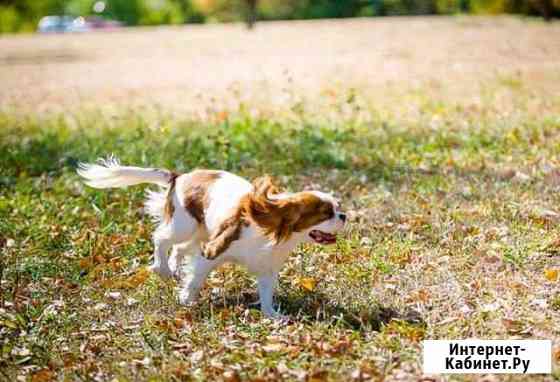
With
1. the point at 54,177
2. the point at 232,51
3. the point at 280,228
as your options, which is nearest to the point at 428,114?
the point at 54,177

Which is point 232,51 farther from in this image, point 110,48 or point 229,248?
point 229,248

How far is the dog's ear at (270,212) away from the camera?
5.10 m

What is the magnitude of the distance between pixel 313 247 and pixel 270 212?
1.61 m

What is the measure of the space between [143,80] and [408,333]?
16080mm

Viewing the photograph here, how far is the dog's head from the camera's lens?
5.09 metres

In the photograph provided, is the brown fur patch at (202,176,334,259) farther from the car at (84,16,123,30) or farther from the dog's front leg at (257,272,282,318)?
the car at (84,16,123,30)

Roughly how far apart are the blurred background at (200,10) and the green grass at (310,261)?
2409cm

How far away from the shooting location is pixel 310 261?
642 cm

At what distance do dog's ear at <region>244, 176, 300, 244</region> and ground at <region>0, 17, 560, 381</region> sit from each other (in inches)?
22.6

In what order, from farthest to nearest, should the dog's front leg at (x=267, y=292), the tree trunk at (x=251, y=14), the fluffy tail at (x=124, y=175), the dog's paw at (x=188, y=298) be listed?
the tree trunk at (x=251, y=14)
the fluffy tail at (x=124, y=175)
the dog's paw at (x=188, y=298)
the dog's front leg at (x=267, y=292)

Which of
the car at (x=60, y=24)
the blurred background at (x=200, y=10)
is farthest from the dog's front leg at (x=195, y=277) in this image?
the car at (x=60, y=24)

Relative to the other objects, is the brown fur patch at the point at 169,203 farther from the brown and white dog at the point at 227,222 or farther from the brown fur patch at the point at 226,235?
the brown fur patch at the point at 226,235

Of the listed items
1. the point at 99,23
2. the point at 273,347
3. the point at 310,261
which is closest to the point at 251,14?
the point at 99,23

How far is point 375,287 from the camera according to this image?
585cm
